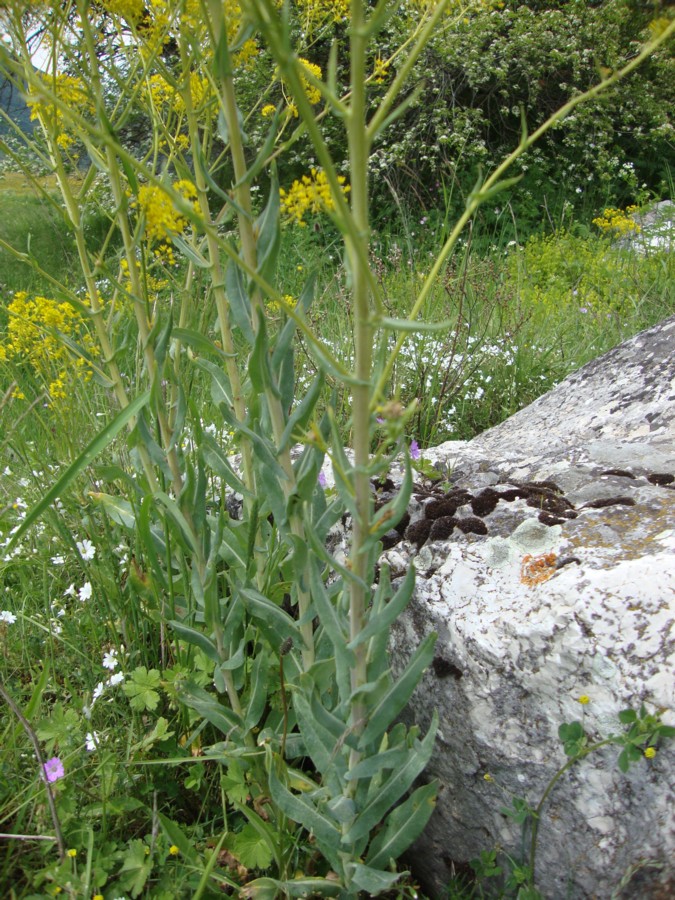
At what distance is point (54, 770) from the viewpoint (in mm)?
1379

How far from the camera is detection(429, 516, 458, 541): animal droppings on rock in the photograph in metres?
1.51

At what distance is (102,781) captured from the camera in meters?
1.42

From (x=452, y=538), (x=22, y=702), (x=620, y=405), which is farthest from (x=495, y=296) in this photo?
(x=22, y=702)

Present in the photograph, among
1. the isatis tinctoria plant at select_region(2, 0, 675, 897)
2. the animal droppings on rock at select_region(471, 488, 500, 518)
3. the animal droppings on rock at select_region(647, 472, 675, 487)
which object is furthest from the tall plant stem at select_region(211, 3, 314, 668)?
the animal droppings on rock at select_region(647, 472, 675, 487)

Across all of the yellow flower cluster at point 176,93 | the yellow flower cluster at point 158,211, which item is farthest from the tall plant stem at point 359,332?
the yellow flower cluster at point 176,93

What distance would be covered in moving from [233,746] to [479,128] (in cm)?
812

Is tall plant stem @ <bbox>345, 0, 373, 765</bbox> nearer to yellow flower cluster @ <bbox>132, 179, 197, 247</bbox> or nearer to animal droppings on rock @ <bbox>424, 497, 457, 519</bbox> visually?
yellow flower cluster @ <bbox>132, 179, 197, 247</bbox>

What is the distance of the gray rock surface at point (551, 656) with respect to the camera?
115 centimetres

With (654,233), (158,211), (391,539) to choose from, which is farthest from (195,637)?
(654,233)

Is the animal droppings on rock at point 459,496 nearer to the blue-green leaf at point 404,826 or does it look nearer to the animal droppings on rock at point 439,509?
the animal droppings on rock at point 439,509

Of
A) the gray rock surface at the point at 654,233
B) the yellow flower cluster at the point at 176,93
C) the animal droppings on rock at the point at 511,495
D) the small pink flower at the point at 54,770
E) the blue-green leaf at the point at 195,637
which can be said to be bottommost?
the gray rock surface at the point at 654,233

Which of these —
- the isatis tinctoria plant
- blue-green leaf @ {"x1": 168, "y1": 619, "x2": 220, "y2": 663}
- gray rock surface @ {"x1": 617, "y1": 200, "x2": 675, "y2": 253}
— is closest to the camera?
the isatis tinctoria plant

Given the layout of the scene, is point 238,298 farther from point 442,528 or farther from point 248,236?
point 442,528

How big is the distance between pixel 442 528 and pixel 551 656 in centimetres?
38
